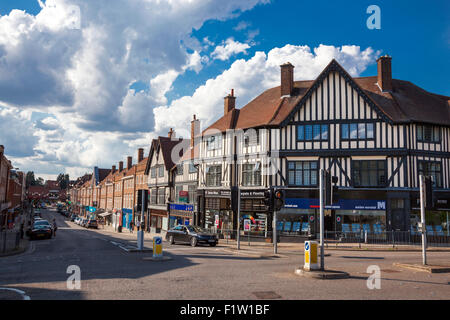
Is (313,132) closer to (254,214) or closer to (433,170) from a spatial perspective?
(254,214)

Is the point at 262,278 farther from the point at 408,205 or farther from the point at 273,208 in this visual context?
the point at 408,205

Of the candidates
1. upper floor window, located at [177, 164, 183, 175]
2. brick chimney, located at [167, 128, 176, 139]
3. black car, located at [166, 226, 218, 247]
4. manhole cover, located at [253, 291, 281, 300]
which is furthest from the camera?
brick chimney, located at [167, 128, 176, 139]

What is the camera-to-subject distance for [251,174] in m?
30.0

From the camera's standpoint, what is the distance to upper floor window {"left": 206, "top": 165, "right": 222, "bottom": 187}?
3256cm

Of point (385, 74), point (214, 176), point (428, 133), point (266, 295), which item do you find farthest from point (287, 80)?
point (266, 295)

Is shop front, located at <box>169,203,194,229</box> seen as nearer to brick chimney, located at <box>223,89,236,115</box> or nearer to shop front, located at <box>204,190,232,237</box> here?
shop front, located at <box>204,190,232,237</box>

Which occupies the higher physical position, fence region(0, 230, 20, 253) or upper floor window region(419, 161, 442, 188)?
upper floor window region(419, 161, 442, 188)

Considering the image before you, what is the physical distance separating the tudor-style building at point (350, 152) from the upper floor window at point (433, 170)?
78 mm

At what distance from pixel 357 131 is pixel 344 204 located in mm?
5674

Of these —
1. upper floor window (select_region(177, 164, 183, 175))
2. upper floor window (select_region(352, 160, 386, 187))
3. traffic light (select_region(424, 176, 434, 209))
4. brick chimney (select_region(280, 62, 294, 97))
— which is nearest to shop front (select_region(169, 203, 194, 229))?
upper floor window (select_region(177, 164, 183, 175))

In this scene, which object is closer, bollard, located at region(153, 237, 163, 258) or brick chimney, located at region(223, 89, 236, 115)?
bollard, located at region(153, 237, 163, 258)

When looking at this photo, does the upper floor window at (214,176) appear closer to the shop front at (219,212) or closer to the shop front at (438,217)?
the shop front at (219,212)

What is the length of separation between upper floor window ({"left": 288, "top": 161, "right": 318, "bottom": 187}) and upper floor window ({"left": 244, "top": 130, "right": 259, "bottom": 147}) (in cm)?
348
